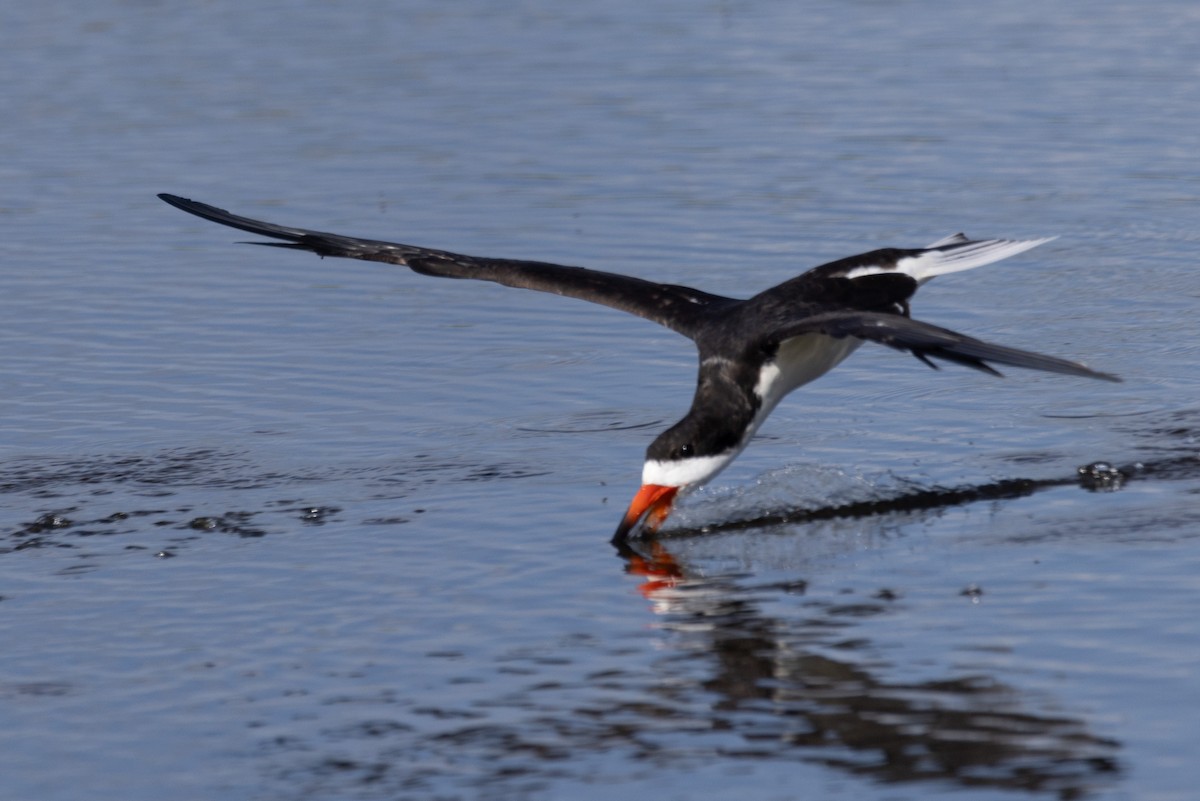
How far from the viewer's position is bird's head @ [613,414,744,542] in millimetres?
8594

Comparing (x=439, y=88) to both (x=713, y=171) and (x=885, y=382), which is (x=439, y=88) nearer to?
(x=713, y=171)

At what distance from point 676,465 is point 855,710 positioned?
2.13m

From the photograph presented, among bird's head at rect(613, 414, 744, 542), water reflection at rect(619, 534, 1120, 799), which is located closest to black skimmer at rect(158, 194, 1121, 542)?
bird's head at rect(613, 414, 744, 542)

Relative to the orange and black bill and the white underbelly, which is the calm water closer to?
the orange and black bill

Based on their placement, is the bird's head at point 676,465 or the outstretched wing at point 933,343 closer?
the outstretched wing at point 933,343

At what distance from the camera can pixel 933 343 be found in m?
7.54

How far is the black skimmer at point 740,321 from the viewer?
8.33 meters

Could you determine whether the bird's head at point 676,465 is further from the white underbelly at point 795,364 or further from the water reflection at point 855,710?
the water reflection at point 855,710

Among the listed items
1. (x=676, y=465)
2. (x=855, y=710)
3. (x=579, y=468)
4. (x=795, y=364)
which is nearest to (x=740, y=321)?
(x=795, y=364)

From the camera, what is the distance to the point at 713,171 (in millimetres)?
17484

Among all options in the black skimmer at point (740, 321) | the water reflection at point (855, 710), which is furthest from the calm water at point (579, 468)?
the black skimmer at point (740, 321)

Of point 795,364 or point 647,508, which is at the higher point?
point 795,364

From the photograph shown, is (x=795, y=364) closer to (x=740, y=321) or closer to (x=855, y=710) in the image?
(x=740, y=321)

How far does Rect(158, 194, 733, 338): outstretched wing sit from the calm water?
80 centimetres
